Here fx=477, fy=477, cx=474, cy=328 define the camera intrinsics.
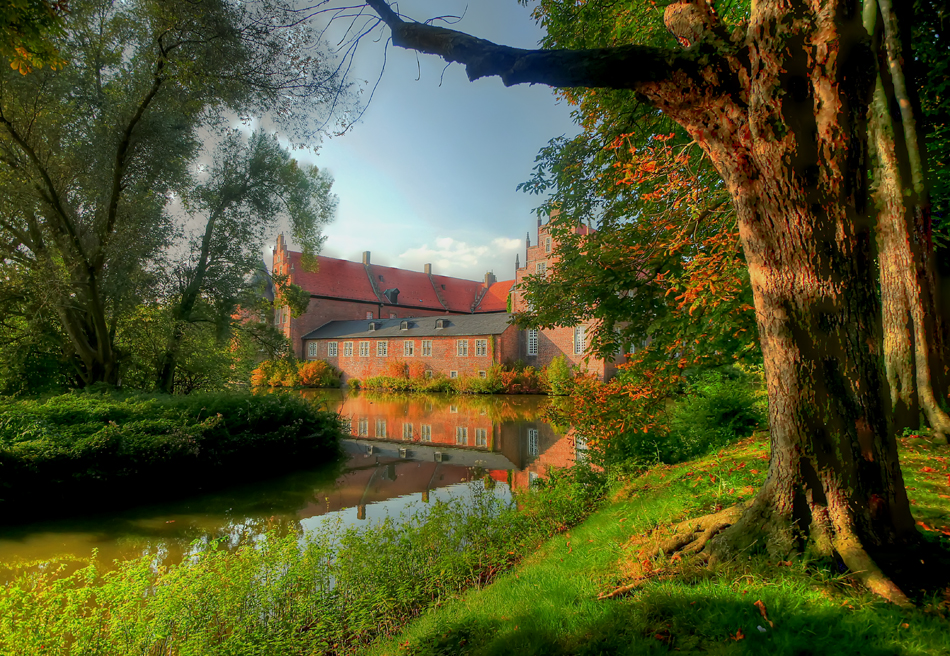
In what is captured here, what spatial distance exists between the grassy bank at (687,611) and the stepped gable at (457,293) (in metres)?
52.1

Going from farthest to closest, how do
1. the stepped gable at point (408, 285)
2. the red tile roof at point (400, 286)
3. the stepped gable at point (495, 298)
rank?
the stepped gable at point (495, 298)
the stepped gable at point (408, 285)
the red tile roof at point (400, 286)

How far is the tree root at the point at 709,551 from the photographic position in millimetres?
→ 2346

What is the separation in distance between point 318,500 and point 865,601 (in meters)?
7.94

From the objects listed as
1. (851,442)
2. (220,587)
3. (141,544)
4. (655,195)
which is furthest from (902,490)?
(141,544)

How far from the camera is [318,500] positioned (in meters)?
8.48

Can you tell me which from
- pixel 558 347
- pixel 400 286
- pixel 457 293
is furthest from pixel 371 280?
pixel 558 347

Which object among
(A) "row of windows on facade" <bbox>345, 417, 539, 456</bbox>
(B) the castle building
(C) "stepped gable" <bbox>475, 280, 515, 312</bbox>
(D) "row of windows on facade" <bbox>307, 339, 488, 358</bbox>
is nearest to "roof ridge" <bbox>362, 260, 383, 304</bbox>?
(B) the castle building

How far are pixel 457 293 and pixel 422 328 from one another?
2211 cm

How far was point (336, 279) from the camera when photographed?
47.6 metres

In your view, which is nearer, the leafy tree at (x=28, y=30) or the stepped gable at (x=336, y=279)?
the leafy tree at (x=28, y=30)

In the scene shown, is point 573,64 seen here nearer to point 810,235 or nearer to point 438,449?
point 810,235

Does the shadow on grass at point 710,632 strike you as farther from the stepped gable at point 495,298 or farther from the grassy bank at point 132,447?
the stepped gable at point 495,298

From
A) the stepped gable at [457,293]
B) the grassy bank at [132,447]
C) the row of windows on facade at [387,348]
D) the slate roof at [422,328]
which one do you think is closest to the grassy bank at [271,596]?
the grassy bank at [132,447]

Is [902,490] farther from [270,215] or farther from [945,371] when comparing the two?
[270,215]
